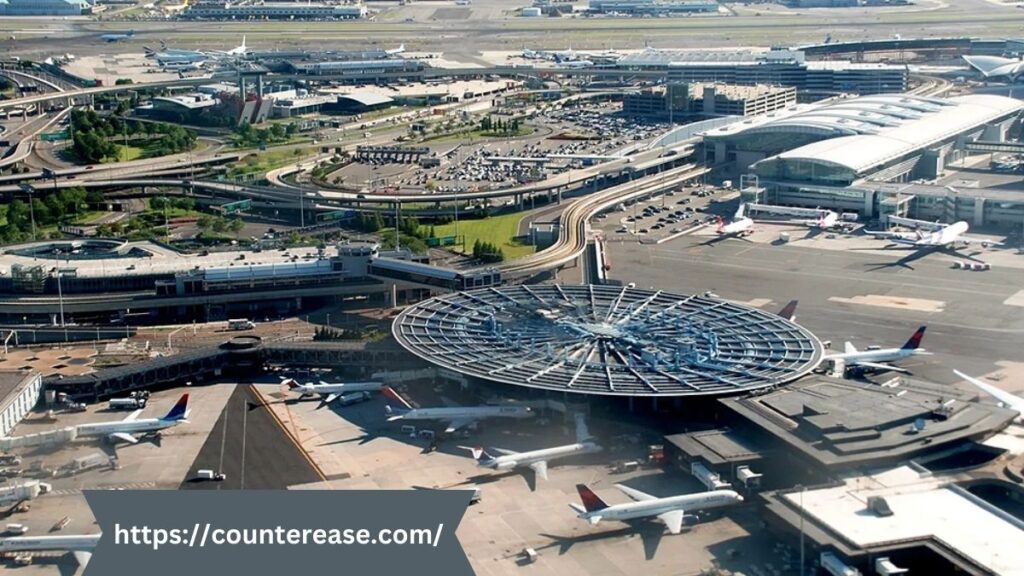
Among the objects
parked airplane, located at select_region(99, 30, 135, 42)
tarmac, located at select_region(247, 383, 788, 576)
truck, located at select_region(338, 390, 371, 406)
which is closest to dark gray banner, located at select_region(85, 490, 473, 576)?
tarmac, located at select_region(247, 383, 788, 576)

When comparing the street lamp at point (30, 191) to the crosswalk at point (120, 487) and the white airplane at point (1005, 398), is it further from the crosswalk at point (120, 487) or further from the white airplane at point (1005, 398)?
the white airplane at point (1005, 398)

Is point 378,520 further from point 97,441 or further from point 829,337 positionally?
point 829,337

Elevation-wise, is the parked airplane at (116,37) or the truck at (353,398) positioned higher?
the parked airplane at (116,37)

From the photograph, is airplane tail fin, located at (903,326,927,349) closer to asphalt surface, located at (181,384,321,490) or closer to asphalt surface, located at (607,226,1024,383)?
asphalt surface, located at (607,226,1024,383)

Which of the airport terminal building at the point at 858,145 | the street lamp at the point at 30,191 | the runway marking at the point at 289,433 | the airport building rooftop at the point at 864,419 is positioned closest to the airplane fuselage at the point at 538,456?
the airport building rooftop at the point at 864,419

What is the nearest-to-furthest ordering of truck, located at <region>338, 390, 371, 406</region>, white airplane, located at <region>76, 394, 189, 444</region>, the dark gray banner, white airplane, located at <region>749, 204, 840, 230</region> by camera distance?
the dark gray banner
white airplane, located at <region>76, 394, 189, 444</region>
truck, located at <region>338, 390, 371, 406</region>
white airplane, located at <region>749, 204, 840, 230</region>

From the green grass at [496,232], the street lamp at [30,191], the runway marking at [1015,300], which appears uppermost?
the street lamp at [30,191]

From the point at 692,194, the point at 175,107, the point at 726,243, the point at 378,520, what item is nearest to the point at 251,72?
A: the point at 175,107
